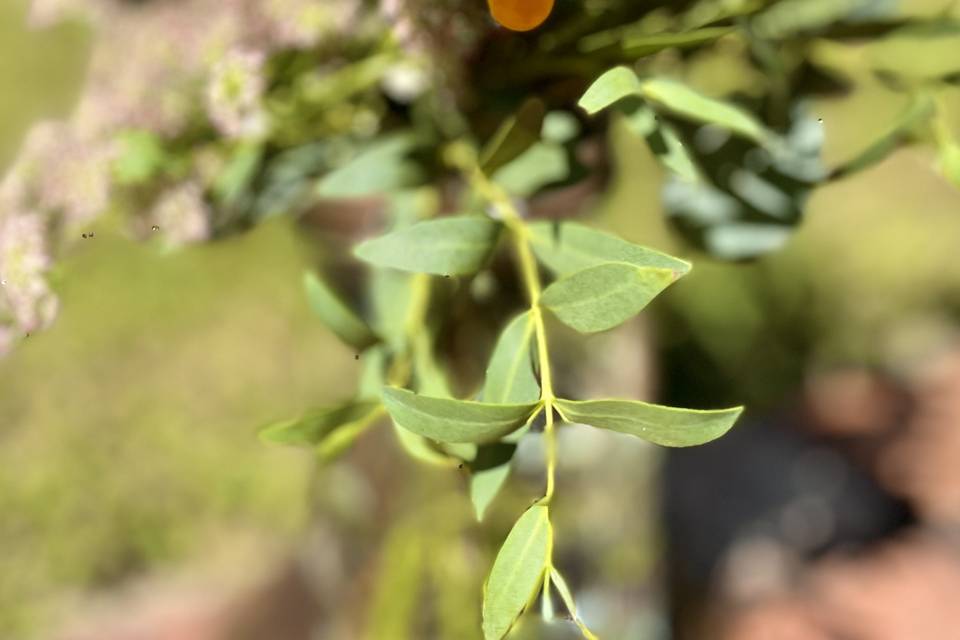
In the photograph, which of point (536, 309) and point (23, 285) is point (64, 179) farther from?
point (536, 309)

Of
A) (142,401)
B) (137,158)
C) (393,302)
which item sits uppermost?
(137,158)

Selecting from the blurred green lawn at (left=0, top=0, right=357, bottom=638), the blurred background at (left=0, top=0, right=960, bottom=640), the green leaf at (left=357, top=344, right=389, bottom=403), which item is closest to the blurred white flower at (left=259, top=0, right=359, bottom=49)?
the green leaf at (left=357, top=344, right=389, bottom=403)

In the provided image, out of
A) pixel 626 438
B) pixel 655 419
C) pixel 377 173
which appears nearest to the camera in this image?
pixel 655 419

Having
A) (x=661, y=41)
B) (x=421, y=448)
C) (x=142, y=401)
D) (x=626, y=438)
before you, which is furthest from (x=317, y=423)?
(x=142, y=401)

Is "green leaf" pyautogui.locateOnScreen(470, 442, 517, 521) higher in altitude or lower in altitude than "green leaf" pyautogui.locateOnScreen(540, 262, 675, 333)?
lower

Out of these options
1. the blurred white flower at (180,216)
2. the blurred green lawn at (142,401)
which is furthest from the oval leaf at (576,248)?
the blurred green lawn at (142,401)

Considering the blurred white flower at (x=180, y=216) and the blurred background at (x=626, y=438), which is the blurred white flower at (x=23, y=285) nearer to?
the blurred white flower at (x=180, y=216)

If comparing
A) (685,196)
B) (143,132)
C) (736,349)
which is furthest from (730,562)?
(143,132)

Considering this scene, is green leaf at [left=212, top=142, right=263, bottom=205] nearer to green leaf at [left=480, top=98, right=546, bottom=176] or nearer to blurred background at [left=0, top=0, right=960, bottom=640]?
green leaf at [left=480, top=98, right=546, bottom=176]
